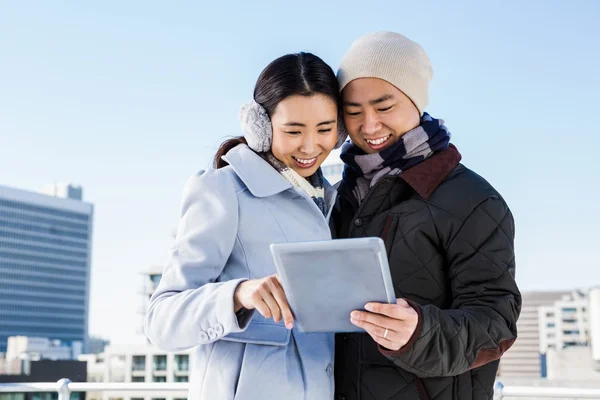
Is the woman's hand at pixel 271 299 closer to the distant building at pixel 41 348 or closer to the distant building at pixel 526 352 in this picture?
the distant building at pixel 41 348

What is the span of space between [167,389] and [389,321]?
7.86 ft

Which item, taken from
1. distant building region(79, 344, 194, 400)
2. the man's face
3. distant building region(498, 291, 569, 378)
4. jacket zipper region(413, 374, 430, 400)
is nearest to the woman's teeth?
the man's face

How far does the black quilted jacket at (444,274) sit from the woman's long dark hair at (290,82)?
0.25 m

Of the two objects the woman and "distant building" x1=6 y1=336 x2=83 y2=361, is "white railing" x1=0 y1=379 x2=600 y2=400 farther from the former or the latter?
"distant building" x1=6 y1=336 x2=83 y2=361

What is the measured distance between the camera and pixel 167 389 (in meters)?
3.51

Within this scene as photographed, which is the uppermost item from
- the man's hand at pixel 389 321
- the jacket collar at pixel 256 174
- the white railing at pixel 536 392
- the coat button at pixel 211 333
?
the jacket collar at pixel 256 174

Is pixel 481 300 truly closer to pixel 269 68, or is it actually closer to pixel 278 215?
pixel 278 215

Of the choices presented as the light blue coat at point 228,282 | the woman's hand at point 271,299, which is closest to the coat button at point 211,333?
the light blue coat at point 228,282

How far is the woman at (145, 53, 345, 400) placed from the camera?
4.99 ft

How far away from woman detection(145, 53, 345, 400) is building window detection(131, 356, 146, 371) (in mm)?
52641

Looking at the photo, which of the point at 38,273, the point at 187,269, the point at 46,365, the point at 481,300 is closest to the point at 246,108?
the point at 187,269

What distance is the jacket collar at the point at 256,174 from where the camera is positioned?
5.37 feet

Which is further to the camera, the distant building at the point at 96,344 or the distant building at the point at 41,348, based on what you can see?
the distant building at the point at 96,344

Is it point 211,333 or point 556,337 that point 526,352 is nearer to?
point 556,337
